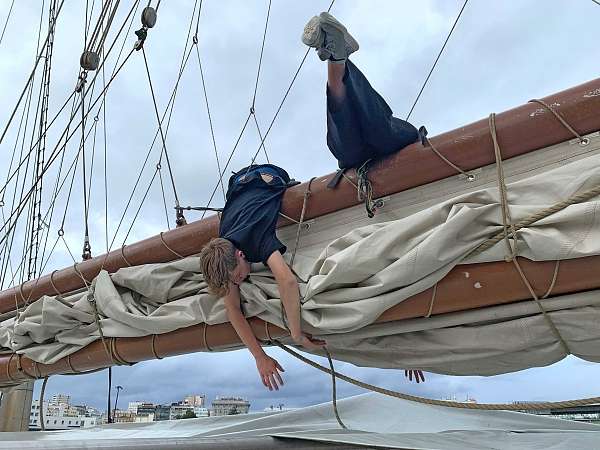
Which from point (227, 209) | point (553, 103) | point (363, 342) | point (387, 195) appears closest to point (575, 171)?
point (553, 103)

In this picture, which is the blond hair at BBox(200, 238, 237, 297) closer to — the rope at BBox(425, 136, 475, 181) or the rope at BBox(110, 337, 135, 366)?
the rope at BBox(425, 136, 475, 181)

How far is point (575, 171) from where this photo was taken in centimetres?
130

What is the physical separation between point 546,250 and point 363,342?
0.65m

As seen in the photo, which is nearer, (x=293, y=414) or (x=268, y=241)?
(x=268, y=241)

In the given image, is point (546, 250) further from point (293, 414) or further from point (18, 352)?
point (18, 352)

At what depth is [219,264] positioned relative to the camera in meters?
1.71

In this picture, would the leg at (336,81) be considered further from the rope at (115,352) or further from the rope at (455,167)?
the rope at (115,352)

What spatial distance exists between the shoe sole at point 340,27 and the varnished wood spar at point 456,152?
36cm

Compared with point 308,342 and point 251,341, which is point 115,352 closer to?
point 251,341

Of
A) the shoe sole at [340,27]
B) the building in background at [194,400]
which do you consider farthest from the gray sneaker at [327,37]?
the building in background at [194,400]

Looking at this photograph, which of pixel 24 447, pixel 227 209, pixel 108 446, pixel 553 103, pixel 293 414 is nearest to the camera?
pixel 24 447

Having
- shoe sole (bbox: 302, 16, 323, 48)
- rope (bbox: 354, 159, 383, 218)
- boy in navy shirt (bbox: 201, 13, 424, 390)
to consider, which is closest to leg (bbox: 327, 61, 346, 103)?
boy in navy shirt (bbox: 201, 13, 424, 390)

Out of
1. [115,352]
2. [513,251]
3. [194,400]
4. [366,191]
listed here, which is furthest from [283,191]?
[194,400]

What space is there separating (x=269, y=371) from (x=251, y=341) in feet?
0.38
